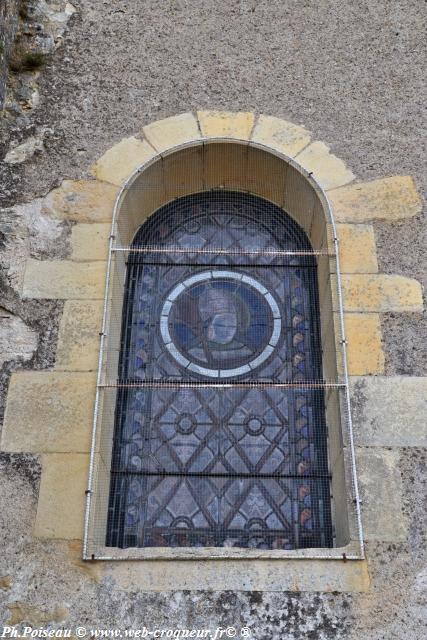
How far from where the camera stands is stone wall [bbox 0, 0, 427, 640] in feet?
9.40

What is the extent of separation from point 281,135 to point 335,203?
2.00ft

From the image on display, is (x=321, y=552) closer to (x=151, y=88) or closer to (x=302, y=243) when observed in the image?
(x=302, y=243)

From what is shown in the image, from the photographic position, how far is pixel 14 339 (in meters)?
3.52

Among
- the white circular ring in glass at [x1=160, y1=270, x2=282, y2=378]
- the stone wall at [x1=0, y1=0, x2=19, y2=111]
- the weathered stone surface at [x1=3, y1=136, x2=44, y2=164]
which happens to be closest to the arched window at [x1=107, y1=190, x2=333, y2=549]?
the white circular ring in glass at [x1=160, y1=270, x2=282, y2=378]

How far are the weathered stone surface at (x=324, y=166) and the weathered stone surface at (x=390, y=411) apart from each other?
1.28m

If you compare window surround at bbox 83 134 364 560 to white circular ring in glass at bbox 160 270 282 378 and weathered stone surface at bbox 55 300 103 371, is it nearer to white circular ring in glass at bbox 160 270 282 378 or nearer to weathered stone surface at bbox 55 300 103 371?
weathered stone surface at bbox 55 300 103 371

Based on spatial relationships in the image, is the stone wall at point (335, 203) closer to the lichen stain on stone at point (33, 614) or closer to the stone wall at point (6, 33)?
the lichen stain on stone at point (33, 614)

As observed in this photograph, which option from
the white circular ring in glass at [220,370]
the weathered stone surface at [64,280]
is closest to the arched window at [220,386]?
the white circular ring in glass at [220,370]

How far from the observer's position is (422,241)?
150 inches

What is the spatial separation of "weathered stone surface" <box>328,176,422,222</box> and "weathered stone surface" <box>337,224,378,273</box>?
0.23 ft

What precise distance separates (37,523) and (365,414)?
160 cm

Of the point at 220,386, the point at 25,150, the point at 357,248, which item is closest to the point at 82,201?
the point at 25,150

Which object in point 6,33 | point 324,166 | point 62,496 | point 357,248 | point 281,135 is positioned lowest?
point 62,496

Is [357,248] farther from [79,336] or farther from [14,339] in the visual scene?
[14,339]
